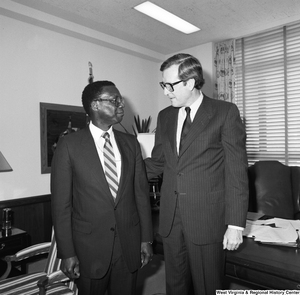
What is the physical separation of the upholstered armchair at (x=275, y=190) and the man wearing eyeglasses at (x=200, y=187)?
2034mm

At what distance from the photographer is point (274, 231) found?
1902 mm

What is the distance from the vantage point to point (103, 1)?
127 inches

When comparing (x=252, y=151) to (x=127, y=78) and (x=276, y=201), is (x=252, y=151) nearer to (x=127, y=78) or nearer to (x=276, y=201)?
(x=276, y=201)

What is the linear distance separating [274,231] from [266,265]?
467 mm

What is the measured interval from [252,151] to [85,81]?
8.79ft

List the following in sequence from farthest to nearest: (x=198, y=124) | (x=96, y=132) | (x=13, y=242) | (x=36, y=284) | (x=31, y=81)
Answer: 1. (x=31, y=81)
2. (x=13, y=242)
3. (x=36, y=284)
4. (x=96, y=132)
5. (x=198, y=124)

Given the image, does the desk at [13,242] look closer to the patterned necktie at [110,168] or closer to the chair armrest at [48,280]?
the chair armrest at [48,280]

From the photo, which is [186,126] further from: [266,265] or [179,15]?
[179,15]

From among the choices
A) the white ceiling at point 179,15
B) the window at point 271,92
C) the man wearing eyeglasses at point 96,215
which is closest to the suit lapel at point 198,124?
the man wearing eyeglasses at point 96,215

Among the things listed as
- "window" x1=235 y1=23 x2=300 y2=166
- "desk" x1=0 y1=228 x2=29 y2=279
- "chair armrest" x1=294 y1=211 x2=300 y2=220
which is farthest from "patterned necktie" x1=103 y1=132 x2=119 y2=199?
"window" x1=235 y1=23 x2=300 y2=166

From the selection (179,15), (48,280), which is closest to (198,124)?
(48,280)

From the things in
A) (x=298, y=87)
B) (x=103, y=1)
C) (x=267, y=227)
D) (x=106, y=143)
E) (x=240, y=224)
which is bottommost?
(x=267, y=227)

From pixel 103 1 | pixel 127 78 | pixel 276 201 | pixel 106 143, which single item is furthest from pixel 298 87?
pixel 106 143

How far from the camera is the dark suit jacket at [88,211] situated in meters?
1.47
